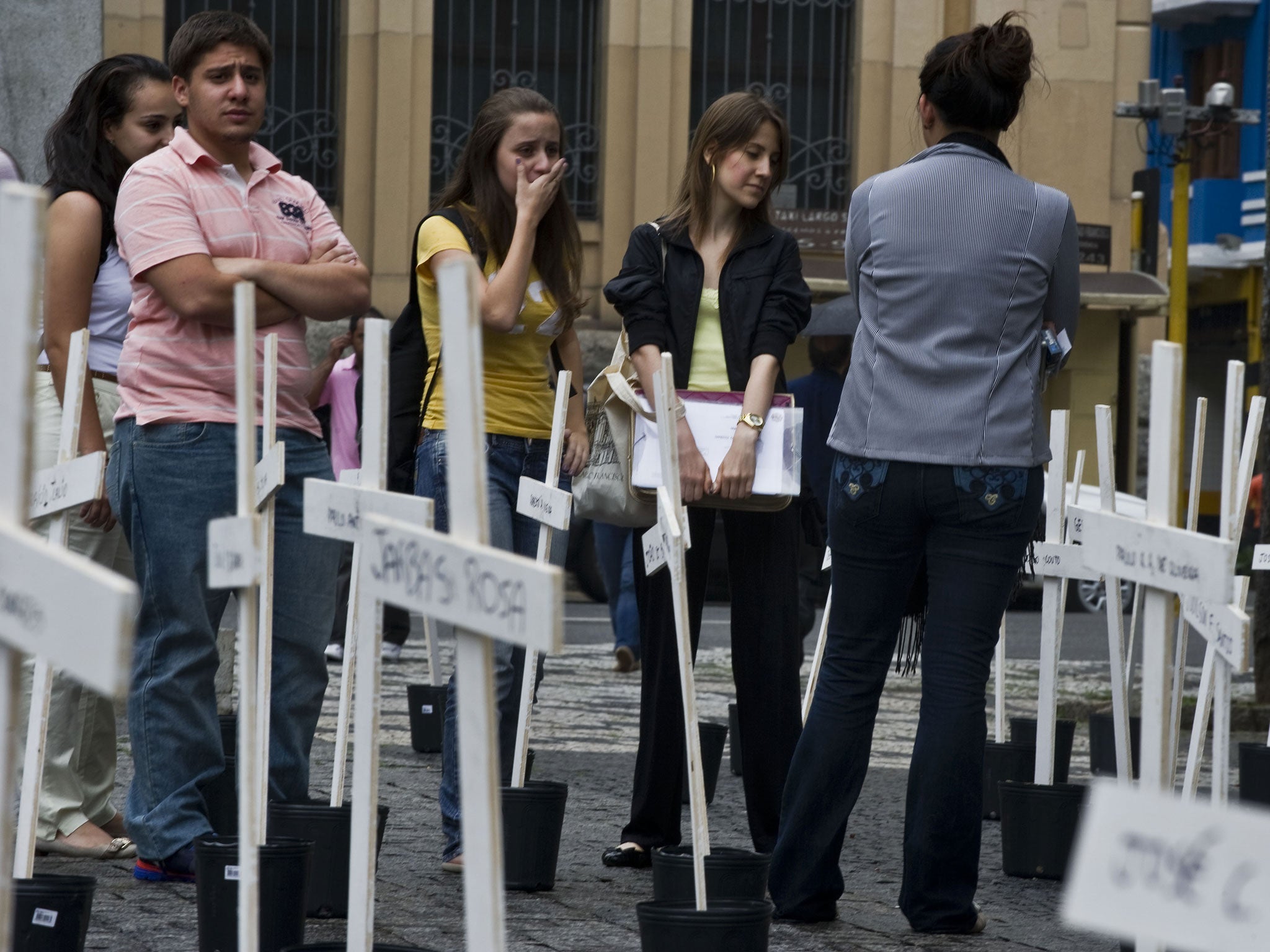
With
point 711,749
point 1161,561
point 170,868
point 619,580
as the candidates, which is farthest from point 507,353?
point 619,580

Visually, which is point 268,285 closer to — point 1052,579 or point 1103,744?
point 1052,579

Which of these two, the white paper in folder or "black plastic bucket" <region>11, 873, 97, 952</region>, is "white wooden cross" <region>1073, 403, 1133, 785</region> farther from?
"black plastic bucket" <region>11, 873, 97, 952</region>

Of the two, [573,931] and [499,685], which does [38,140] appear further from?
[573,931]


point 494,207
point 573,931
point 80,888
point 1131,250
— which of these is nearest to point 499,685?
point 573,931

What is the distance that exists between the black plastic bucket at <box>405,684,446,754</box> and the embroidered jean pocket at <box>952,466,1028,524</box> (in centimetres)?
316

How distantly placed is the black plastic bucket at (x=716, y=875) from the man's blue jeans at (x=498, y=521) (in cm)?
77

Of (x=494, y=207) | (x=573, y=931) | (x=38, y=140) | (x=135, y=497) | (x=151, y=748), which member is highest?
(x=38, y=140)

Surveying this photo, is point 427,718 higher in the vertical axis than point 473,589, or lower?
lower

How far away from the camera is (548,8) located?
17422 mm

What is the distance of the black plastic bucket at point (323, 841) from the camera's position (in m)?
4.00

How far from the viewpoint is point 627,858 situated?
485 centimetres

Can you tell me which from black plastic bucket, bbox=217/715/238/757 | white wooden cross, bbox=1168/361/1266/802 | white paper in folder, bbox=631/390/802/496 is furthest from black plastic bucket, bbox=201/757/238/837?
white wooden cross, bbox=1168/361/1266/802

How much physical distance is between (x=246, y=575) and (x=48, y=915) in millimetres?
992

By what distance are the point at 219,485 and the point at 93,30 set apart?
368cm
